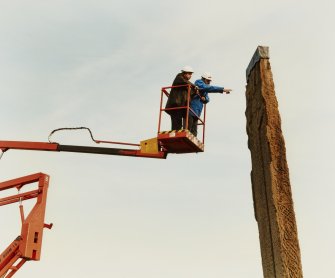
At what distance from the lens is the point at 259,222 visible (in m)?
3.25

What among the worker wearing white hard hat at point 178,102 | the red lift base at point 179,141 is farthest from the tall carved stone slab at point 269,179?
the worker wearing white hard hat at point 178,102

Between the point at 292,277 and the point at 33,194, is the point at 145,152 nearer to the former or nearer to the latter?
the point at 33,194

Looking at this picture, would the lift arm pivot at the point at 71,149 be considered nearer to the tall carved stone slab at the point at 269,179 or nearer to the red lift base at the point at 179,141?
the red lift base at the point at 179,141

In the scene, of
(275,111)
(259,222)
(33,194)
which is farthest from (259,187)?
(33,194)

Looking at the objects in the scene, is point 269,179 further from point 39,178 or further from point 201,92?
point 39,178

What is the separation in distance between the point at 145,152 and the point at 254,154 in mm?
5466

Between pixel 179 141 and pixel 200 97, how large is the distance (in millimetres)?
1185

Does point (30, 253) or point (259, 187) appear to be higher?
point (30, 253)

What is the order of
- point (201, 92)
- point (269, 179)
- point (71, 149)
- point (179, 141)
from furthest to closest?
point (71, 149)
point (201, 92)
point (179, 141)
point (269, 179)

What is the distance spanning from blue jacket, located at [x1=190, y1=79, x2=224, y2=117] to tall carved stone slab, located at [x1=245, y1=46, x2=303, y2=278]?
505 cm

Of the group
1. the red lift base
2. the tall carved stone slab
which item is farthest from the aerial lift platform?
the tall carved stone slab

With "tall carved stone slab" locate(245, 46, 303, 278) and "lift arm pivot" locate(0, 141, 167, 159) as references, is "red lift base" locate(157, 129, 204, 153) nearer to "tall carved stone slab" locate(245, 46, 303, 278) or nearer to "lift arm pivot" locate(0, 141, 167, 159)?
"lift arm pivot" locate(0, 141, 167, 159)

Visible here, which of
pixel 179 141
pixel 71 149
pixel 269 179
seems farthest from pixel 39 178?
pixel 269 179

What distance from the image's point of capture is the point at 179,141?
831 centimetres
